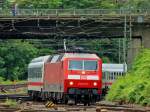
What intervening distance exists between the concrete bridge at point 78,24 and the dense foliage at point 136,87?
1529cm

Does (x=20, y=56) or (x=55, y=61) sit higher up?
(x=55, y=61)

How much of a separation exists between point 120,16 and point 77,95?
2655cm

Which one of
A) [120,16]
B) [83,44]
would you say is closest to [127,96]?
[120,16]

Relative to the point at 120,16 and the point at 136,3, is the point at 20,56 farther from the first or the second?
the point at 120,16

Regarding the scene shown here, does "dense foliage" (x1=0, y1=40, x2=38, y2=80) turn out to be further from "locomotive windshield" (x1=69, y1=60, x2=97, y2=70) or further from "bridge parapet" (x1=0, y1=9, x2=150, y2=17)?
"locomotive windshield" (x1=69, y1=60, x2=97, y2=70)

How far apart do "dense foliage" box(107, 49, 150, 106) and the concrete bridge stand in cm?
1529

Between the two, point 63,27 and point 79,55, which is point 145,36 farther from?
point 79,55

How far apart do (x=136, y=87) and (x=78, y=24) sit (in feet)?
89.4

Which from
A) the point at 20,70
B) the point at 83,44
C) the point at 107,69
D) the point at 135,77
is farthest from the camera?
the point at 20,70

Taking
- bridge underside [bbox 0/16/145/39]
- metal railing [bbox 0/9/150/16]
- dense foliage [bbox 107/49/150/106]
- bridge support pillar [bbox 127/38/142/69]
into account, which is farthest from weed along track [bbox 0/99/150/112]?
bridge support pillar [bbox 127/38/142/69]

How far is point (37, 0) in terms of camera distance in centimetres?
10481

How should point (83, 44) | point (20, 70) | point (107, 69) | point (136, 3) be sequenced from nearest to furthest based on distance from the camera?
point (107, 69) → point (83, 44) → point (20, 70) → point (136, 3)

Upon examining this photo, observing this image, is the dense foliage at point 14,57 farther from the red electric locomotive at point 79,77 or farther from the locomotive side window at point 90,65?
the locomotive side window at point 90,65

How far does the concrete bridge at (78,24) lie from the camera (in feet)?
201
